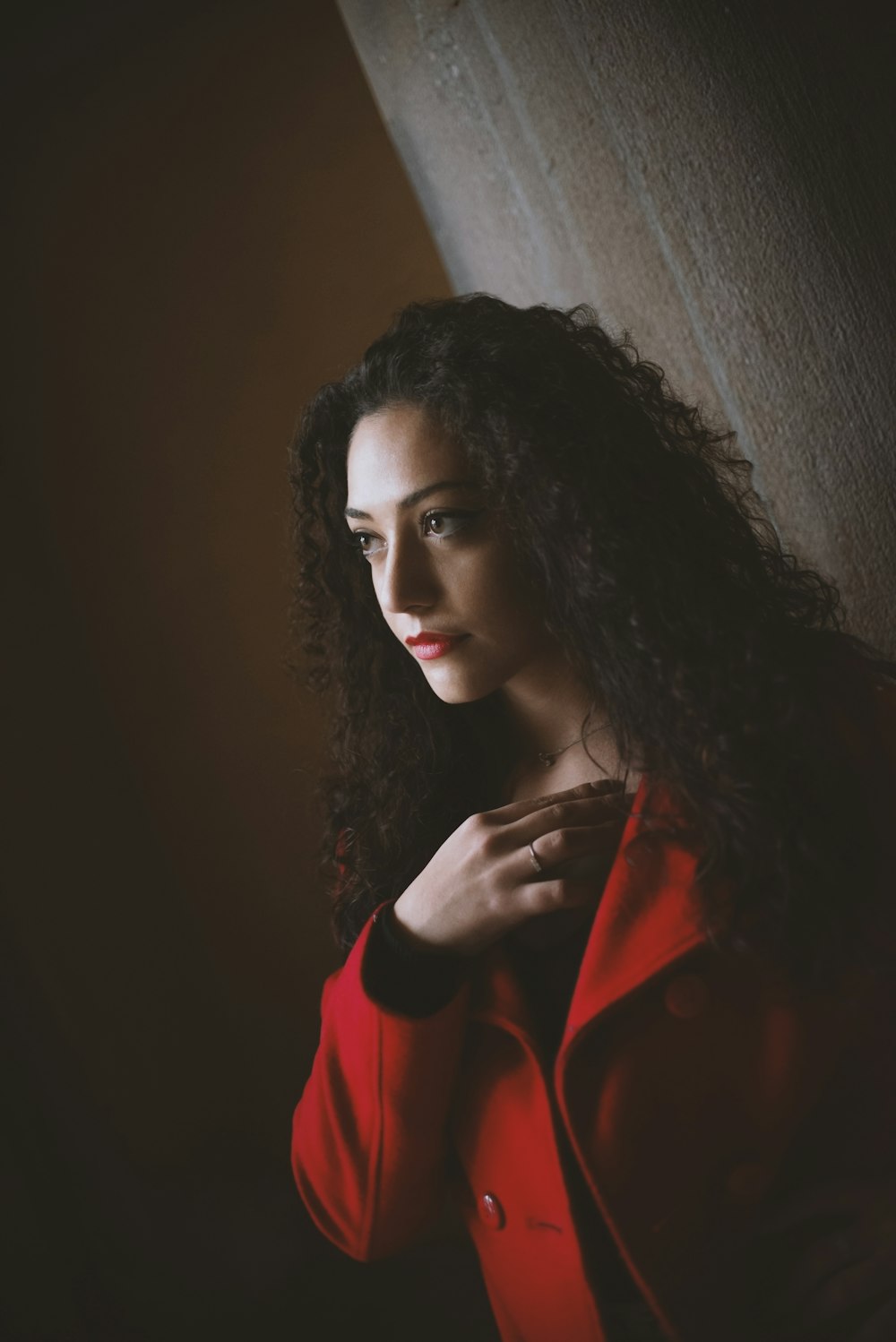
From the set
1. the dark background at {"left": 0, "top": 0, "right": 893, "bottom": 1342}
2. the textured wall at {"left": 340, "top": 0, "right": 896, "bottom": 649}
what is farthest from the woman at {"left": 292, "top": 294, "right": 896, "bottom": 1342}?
the dark background at {"left": 0, "top": 0, "right": 893, "bottom": 1342}

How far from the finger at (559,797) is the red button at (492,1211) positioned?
440 millimetres

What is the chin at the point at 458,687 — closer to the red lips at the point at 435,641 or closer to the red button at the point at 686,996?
the red lips at the point at 435,641

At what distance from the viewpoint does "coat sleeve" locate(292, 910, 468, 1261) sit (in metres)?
0.93

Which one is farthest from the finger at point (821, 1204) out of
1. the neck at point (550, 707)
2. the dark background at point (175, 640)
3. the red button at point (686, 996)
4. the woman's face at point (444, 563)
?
the dark background at point (175, 640)

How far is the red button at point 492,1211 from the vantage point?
0.96 meters

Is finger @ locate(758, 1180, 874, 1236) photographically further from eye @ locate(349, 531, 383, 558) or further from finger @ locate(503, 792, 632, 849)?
eye @ locate(349, 531, 383, 558)

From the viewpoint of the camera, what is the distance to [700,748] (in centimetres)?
86

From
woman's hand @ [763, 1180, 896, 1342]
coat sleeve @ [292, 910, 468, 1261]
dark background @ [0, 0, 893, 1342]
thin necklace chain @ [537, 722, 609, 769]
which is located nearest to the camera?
woman's hand @ [763, 1180, 896, 1342]

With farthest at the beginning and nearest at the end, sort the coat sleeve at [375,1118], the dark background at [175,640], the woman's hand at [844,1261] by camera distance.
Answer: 1. the dark background at [175,640]
2. the coat sleeve at [375,1118]
3. the woman's hand at [844,1261]

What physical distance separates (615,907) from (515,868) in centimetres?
11

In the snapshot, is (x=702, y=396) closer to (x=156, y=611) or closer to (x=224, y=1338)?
(x=156, y=611)

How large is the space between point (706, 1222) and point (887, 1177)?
191mm

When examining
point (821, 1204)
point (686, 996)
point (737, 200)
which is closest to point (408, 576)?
point (686, 996)

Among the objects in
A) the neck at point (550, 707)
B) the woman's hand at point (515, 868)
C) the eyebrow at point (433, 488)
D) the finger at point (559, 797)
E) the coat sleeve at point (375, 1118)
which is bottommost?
the coat sleeve at point (375, 1118)
